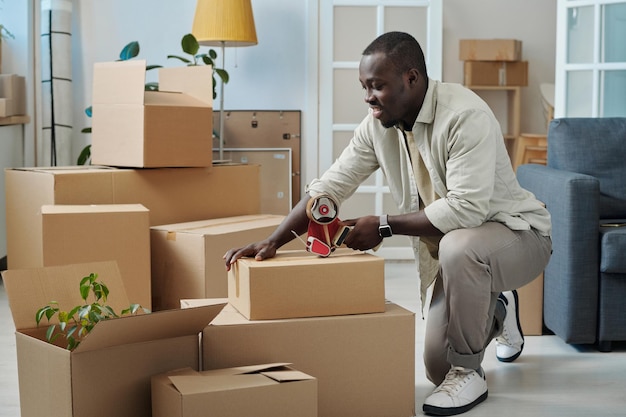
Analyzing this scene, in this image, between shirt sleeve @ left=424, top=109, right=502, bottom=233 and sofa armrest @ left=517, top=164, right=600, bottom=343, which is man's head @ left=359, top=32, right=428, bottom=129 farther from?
sofa armrest @ left=517, top=164, right=600, bottom=343

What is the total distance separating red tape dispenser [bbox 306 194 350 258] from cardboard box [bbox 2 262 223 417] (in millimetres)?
377

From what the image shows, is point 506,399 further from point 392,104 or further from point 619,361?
point 392,104

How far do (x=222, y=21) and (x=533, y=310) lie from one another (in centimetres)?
218

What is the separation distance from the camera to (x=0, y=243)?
433 cm

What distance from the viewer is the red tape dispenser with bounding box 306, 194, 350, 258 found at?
2.28 m

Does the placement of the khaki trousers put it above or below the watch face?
below

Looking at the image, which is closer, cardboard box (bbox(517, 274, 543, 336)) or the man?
the man

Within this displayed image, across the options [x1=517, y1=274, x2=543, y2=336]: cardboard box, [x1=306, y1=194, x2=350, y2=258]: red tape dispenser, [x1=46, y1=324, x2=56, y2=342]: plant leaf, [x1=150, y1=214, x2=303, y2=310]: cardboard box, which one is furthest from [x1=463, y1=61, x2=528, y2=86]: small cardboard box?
[x1=46, y1=324, x2=56, y2=342]: plant leaf

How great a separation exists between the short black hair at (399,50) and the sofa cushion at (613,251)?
1.04 metres

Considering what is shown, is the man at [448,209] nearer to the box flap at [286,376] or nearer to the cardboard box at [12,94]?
the box flap at [286,376]

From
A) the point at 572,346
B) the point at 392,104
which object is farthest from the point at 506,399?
the point at 392,104

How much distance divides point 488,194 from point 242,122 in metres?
2.80

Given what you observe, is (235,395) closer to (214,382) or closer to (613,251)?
(214,382)

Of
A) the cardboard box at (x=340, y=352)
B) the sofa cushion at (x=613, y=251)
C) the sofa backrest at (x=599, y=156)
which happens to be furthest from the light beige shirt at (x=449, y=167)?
the sofa backrest at (x=599, y=156)
